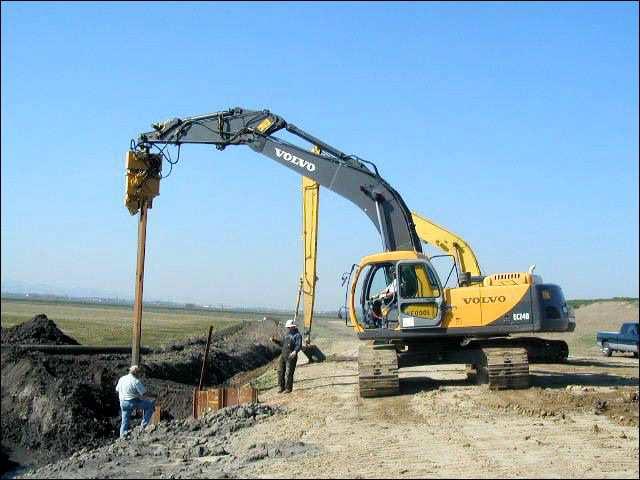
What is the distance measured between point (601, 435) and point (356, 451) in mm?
3532

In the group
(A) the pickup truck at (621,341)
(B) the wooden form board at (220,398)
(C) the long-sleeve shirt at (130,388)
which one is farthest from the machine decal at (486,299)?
(A) the pickup truck at (621,341)

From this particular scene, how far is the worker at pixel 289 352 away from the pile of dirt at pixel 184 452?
2010mm

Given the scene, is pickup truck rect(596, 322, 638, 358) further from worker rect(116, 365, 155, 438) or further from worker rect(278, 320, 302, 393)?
worker rect(116, 365, 155, 438)

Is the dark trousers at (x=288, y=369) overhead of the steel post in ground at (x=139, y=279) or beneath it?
beneath

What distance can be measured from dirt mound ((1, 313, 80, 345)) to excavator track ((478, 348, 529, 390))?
16.1 meters

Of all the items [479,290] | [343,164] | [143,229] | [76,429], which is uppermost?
[343,164]

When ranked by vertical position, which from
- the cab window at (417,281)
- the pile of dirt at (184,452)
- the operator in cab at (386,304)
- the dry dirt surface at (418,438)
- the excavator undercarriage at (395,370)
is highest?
the cab window at (417,281)

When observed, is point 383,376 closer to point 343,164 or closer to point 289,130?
point 343,164

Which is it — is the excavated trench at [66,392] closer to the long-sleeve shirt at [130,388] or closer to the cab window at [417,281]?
the long-sleeve shirt at [130,388]

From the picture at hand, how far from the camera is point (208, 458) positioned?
37.3 ft

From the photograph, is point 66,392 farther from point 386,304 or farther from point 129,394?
point 386,304

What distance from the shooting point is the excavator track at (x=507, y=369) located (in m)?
15.1

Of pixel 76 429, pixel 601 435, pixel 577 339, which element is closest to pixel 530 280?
pixel 601 435

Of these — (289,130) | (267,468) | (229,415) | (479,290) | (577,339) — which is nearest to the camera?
(267,468)
